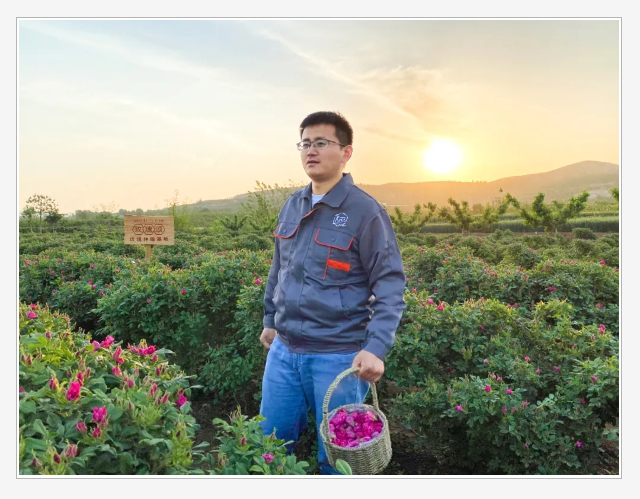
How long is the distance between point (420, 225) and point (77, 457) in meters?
19.5

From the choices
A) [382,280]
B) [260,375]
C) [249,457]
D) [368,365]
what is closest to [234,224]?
[260,375]

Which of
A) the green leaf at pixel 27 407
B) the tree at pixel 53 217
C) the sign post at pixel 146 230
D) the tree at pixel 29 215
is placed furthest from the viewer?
the tree at pixel 53 217

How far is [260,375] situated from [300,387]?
1326 mm

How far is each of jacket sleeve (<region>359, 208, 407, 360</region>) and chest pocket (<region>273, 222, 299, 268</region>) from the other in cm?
36

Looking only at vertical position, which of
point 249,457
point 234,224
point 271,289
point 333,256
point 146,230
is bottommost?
point 249,457

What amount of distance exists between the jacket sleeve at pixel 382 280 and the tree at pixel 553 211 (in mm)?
16422

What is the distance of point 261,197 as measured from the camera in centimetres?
1947

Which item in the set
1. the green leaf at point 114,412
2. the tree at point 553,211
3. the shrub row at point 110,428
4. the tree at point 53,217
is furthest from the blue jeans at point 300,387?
the tree at point 53,217

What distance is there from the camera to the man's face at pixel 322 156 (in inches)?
88.7

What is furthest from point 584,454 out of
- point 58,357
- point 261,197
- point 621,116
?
point 261,197

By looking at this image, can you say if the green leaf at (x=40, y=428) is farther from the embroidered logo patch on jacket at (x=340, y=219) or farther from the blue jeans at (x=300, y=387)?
the embroidered logo patch on jacket at (x=340, y=219)

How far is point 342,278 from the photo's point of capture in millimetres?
2199

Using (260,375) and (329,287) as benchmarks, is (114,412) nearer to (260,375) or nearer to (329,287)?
(329,287)

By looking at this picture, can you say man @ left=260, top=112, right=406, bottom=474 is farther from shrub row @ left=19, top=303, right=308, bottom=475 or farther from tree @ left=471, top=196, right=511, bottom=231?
Answer: tree @ left=471, top=196, right=511, bottom=231
